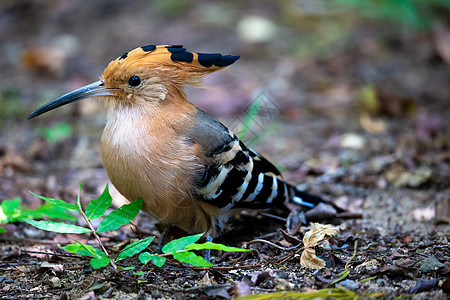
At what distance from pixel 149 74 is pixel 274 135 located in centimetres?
271

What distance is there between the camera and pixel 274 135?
18.6ft

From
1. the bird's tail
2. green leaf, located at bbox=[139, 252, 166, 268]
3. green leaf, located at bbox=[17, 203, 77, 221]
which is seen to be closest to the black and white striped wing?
the bird's tail

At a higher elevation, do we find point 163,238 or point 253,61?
point 253,61

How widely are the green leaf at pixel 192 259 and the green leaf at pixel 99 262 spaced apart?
35 cm

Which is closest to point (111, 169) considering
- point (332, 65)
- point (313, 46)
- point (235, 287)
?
point (235, 287)

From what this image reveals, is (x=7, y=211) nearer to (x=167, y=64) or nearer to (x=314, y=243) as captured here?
(x=167, y=64)

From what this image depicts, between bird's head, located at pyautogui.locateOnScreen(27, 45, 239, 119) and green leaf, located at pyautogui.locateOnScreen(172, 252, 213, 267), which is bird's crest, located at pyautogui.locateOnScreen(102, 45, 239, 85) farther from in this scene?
green leaf, located at pyautogui.locateOnScreen(172, 252, 213, 267)

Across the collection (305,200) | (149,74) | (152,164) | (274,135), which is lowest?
(274,135)

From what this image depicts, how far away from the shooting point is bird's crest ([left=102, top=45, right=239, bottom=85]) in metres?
3.14

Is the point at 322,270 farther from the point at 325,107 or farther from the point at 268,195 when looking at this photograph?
the point at 325,107

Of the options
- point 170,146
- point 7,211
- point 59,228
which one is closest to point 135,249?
point 59,228

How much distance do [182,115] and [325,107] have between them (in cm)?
334

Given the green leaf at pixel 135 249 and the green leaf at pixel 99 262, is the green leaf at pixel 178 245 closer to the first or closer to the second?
the green leaf at pixel 135 249

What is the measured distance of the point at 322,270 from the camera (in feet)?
9.32
